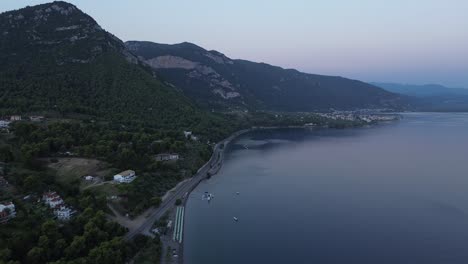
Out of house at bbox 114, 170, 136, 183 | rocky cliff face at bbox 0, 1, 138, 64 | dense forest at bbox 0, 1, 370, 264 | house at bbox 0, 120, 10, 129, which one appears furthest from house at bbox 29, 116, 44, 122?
rocky cliff face at bbox 0, 1, 138, 64

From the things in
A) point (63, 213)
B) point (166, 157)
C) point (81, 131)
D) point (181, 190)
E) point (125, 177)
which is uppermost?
point (81, 131)

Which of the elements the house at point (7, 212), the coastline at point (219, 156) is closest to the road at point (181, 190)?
the coastline at point (219, 156)

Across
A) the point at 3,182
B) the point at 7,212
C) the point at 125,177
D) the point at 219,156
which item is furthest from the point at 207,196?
the point at 219,156

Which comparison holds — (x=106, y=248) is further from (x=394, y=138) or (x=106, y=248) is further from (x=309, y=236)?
(x=394, y=138)

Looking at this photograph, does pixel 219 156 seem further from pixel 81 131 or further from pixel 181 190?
pixel 81 131

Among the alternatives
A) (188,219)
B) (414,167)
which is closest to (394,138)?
(414,167)

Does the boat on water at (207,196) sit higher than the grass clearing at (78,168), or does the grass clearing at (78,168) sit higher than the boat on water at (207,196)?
the grass clearing at (78,168)

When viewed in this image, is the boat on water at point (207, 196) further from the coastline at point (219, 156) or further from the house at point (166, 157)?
the house at point (166, 157)
